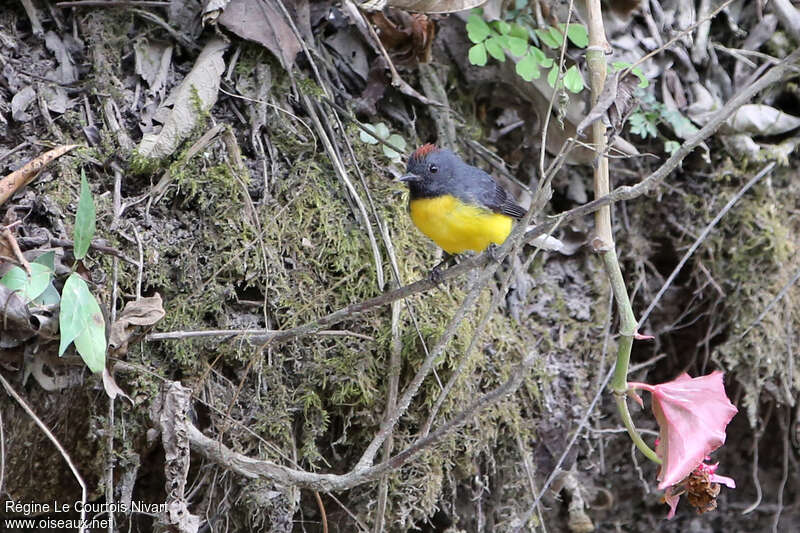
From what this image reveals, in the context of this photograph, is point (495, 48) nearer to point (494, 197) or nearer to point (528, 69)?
point (528, 69)

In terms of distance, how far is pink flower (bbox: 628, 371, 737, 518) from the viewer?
213cm

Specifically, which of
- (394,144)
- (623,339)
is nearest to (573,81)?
(394,144)

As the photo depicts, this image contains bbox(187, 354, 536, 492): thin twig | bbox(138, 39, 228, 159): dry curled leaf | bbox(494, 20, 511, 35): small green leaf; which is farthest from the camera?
bbox(494, 20, 511, 35): small green leaf

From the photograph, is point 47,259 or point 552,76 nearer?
point 47,259

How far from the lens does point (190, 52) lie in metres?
3.19

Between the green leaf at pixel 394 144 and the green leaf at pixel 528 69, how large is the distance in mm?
571

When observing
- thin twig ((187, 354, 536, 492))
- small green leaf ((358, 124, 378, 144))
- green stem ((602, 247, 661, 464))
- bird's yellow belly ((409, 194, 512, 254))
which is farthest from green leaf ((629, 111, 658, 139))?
thin twig ((187, 354, 536, 492))

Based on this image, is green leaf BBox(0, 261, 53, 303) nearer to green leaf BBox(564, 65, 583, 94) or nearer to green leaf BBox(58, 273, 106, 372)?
green leaf BBox(58, 273, 106, 372)

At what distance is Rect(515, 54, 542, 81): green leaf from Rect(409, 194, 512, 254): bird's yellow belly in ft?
1.92

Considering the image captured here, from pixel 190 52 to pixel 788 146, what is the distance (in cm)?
287

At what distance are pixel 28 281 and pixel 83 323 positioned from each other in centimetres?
21

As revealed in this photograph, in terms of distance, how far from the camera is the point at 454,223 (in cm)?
321

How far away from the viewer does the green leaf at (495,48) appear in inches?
131

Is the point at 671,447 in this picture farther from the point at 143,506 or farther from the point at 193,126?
the point at 193,126
